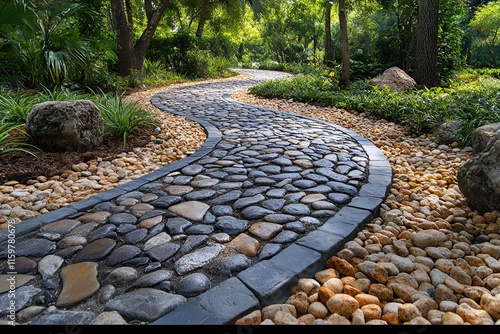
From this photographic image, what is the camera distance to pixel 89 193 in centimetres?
286

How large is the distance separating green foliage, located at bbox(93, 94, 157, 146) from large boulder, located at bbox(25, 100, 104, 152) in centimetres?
44

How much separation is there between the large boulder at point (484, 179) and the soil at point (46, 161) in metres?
3.39

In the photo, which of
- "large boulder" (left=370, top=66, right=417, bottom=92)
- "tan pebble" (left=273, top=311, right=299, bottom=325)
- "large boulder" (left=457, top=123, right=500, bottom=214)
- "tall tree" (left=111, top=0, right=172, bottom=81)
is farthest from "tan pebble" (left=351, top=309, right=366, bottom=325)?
"tall tree" (left=111, top=0, right=172, bottom=81)

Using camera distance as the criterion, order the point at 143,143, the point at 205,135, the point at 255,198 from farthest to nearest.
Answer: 1. the point at 205,135
2. the point at 143,143
3. the point at 255,198

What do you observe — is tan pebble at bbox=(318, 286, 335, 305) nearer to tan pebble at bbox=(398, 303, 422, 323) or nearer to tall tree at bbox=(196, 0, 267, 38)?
tan pebble at bbox=(398, 303, 422, 323)

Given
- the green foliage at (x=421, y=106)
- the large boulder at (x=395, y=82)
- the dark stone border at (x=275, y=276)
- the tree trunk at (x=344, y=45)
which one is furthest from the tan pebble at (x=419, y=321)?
the tree trunk at (x=344, y=45)

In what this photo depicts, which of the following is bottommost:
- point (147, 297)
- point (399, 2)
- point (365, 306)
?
point (365, 306)

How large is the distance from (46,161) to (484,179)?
384cm

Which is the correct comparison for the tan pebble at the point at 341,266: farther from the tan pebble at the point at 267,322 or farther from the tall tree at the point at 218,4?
the tall tree at the point at 218,4

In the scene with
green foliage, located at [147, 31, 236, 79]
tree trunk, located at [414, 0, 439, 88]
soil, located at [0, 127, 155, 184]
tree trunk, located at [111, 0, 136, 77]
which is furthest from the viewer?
green foliage, located at [147, 31, 236, 79]

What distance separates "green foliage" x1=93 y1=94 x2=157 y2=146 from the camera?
4316 millimetres
